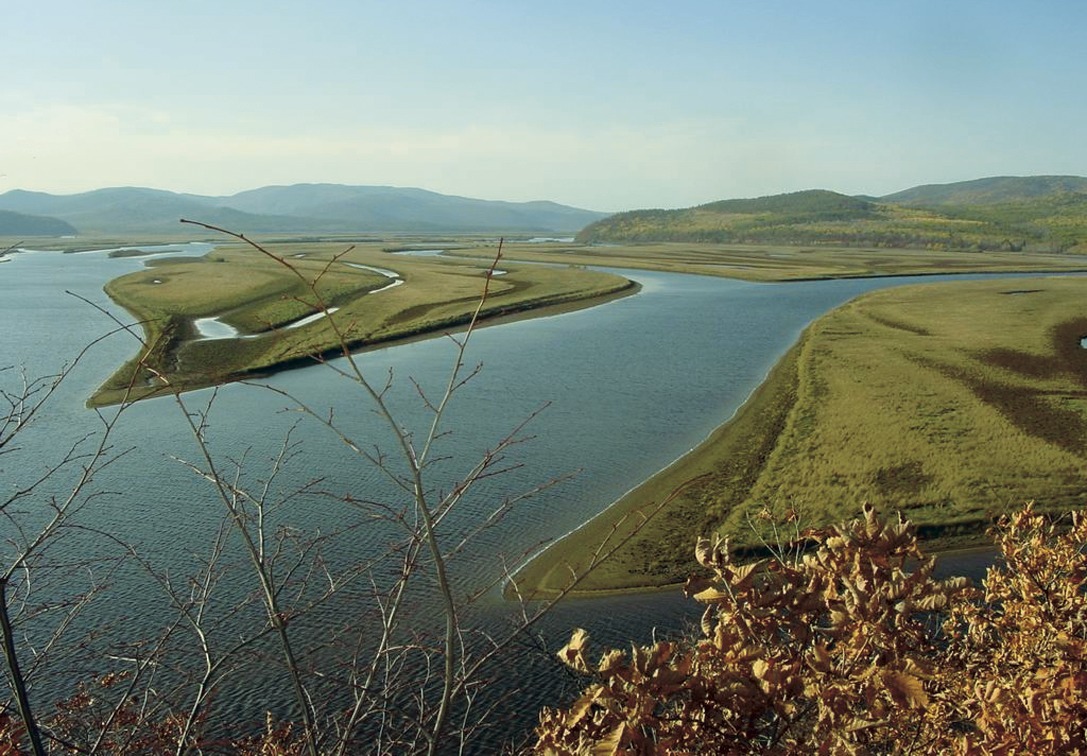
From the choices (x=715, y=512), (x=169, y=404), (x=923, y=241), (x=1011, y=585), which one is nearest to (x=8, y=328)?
(x=169, y=404)

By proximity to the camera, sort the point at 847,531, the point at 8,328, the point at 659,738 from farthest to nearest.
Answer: the point at 8,328 → the point at 847,531 → the point at 659,738

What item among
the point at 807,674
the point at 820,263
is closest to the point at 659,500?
the point at 807,674

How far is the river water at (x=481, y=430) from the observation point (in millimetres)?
20906

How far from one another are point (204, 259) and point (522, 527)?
385ft

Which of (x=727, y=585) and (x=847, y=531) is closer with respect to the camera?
(x=727, y=585)

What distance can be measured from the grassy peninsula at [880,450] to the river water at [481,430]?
1.53 m

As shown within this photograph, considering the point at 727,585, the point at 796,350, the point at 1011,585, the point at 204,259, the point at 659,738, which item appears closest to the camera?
the point at 659,738

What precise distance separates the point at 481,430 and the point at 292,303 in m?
49.7

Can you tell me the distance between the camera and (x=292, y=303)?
76438 millimetres

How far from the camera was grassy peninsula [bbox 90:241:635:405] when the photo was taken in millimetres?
49906

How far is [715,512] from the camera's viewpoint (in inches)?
1053

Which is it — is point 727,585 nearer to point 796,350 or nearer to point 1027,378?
point 1027,378

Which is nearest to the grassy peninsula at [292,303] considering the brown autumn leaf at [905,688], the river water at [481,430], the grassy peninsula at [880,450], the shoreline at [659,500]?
the river water at [481,430]

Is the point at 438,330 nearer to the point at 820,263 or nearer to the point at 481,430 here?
the point at 481,430
